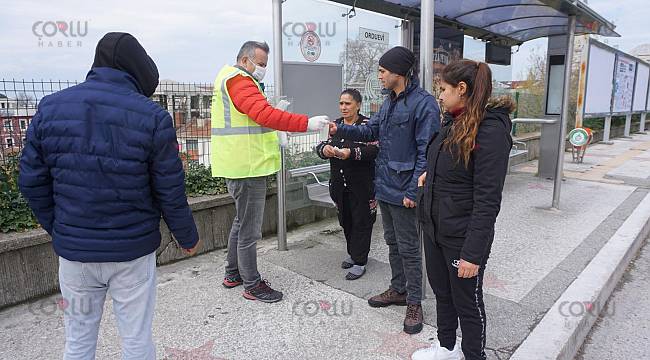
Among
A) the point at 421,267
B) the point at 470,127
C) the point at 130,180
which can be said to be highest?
the point at 470,127

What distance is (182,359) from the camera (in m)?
2.62

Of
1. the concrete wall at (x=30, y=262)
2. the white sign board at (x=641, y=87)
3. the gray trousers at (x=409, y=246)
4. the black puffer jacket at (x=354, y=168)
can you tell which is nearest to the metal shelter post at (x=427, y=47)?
the black puffer jacket at (x=354, y=168)

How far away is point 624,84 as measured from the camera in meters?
13.3

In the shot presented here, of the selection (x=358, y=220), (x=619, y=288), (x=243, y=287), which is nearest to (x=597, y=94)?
(x=619, y=288)

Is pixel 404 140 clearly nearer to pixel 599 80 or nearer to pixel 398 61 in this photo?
pixel 398 61

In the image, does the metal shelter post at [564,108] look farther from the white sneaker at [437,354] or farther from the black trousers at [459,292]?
the black trousers at [459,292]

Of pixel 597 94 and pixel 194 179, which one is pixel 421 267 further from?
pixel 597 94

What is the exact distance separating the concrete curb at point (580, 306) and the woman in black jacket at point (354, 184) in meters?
1.43

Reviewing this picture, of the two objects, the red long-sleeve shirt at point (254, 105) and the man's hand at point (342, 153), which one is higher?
the red long-sleeve shirt at point (254, 105)

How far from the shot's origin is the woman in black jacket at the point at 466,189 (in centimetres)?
209

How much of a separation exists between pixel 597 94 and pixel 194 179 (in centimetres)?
983

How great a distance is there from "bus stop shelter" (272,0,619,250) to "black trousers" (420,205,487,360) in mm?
1282

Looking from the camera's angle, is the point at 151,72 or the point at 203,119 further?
the point at 203,119

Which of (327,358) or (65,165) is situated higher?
(65,165)
